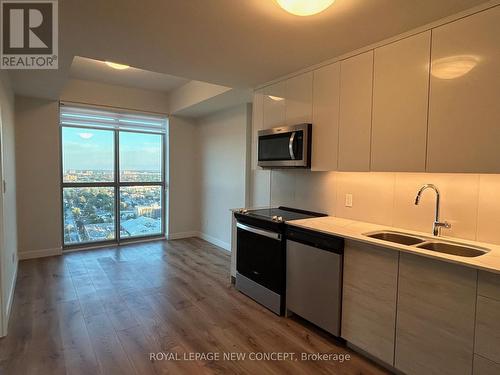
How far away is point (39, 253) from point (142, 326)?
302 cm

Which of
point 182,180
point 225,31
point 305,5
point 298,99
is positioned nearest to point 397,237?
point 298,99

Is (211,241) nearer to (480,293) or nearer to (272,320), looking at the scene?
(272,320)

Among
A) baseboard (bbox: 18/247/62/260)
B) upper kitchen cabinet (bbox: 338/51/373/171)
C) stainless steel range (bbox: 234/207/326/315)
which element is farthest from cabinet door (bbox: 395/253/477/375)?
baseboard (bbox: 18/247/62/260)

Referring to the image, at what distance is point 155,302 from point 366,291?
7.01 feet

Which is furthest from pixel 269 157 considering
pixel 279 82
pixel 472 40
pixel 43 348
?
pixel 43 348

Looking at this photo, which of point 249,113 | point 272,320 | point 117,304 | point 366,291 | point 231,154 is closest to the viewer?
point 366,291

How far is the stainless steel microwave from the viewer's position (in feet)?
9.58

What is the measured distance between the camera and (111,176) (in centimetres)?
530

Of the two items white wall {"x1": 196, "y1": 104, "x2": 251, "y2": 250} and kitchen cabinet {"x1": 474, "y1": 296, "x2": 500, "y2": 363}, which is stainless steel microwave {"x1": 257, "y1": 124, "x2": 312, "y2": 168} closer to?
white wall {"x1": 196, "y1": 104, "x2": 251, "y2": 250}

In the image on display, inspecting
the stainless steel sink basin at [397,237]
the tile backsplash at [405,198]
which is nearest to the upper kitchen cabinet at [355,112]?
the tile backsplash at [405,198]

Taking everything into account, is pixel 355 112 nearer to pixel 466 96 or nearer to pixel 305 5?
pixel 466 96

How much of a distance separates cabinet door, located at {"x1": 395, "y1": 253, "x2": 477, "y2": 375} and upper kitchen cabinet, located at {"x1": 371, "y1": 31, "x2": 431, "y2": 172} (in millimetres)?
732

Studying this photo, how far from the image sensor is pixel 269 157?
3299 millimetres

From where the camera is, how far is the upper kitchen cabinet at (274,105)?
3250 millimetres
